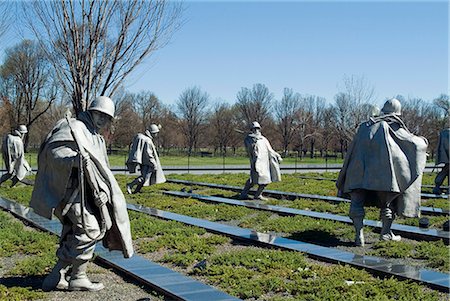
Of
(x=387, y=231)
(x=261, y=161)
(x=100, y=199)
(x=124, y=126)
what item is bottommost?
(x=387, y=231)

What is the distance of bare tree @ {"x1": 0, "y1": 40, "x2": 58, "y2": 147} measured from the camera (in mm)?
56375

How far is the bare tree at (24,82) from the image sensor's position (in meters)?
56.4

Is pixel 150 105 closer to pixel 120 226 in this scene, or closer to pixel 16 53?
pixel 16 53

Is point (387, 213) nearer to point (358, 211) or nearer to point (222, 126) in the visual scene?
point (358, 211)

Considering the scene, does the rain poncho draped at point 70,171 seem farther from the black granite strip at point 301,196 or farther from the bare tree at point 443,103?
the bare tree at point 443,103

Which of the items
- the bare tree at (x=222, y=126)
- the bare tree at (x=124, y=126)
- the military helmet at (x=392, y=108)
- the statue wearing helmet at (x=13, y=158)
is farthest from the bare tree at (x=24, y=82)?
the military helmet at (x=392, y=108)

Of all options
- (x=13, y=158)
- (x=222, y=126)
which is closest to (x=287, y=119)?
(x=222, y=126)

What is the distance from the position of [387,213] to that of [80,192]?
17.2 feet

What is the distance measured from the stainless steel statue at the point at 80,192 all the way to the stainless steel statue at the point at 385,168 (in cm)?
423

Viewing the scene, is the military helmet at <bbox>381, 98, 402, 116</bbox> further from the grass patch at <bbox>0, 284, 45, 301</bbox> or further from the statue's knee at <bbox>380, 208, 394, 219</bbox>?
the grass patch at <bbox>0, 284, 45, 301</bbox>

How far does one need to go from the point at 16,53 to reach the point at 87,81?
1739 inches

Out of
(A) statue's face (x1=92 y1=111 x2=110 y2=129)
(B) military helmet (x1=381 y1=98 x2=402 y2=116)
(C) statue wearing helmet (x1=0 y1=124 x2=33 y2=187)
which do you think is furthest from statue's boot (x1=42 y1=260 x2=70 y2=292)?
(C) statue wearing helmet (x1=0 y1=124 x2=33 y2=187)

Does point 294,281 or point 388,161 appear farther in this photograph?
point 388,161

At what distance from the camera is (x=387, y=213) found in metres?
8.68
